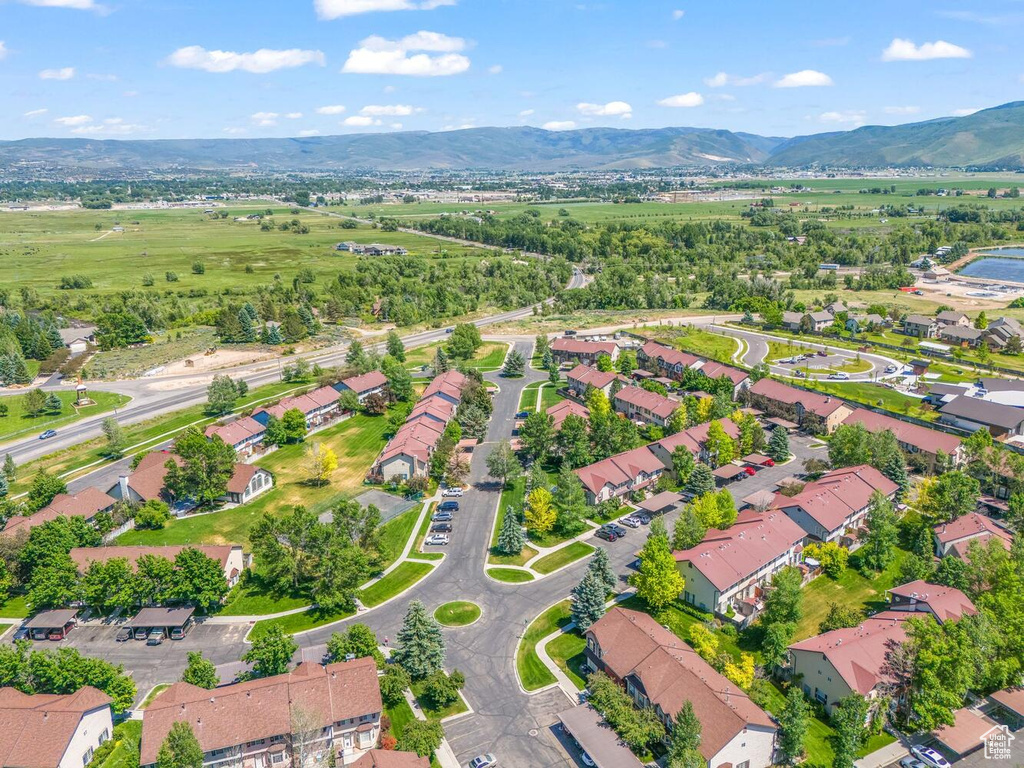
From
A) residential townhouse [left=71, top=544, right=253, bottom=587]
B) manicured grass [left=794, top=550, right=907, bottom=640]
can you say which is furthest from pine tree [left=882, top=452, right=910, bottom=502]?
residential townhouse [left=71, top=544, right=253, bottom=587]

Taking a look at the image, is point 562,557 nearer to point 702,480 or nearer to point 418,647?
point 702,480

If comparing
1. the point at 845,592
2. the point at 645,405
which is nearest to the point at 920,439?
the point at 845,592

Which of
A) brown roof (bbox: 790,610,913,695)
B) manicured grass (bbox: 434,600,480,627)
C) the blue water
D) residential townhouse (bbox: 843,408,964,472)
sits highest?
the blue water

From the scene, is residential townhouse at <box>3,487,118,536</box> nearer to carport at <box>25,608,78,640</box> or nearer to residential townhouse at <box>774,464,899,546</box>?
carport at <box>25,608,78,640</box>

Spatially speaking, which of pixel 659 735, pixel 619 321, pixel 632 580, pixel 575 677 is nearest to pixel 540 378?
pixel 619 321

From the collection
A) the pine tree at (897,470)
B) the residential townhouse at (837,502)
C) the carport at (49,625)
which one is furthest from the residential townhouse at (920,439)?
the carport at (49,625)

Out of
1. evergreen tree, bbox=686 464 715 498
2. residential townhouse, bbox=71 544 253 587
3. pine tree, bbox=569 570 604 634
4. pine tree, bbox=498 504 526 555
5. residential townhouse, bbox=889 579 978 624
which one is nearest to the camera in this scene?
residential townhouse, bbox=889 579 978 624
